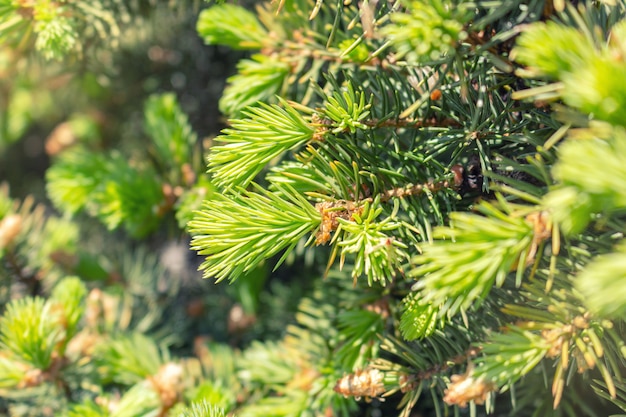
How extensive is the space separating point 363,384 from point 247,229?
150 millimetres

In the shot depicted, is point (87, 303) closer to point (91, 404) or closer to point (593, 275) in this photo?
point (91, 404)

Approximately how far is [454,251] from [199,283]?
19.9 inches

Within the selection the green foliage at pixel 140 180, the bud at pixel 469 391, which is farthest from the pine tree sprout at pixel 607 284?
the green foliage at pixel 140 180

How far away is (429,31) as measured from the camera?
30 centimetres

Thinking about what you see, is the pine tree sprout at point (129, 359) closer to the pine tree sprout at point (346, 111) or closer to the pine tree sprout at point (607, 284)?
the pine tree sprout at point (346, 111)

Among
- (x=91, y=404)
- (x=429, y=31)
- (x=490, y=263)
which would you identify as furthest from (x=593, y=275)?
(x=91, y=404)

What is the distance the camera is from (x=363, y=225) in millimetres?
356

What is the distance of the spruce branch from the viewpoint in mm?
351

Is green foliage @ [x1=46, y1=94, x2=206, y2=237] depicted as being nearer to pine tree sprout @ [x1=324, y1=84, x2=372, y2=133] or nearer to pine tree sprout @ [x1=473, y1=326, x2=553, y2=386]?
pine tree sprout @ [x1=324, y1=84, x2=372, y2=133]

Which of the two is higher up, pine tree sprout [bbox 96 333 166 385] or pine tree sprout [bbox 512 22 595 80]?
pine tree sprout [bbox 512 22 595 80]

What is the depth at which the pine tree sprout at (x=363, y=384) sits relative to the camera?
40 centimetres

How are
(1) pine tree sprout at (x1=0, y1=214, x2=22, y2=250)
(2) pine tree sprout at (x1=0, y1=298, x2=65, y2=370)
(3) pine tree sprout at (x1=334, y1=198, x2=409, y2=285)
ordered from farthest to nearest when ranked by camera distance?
1. (1) pine tree sprout at (x1=0, y1=214, x2=22, y2=250)
2. (2) pine tree sprout at (x1=0, y1=298, x2=65, y2=370)
3. (3) pine tree sprout at (x1=334, y1=198, x2=409, y2=285)

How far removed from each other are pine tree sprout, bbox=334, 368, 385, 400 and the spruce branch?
0.40 ft

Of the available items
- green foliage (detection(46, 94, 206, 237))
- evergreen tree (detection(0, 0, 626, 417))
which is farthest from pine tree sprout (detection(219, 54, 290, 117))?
green foliage (detection(46, 94, 206, 237))
